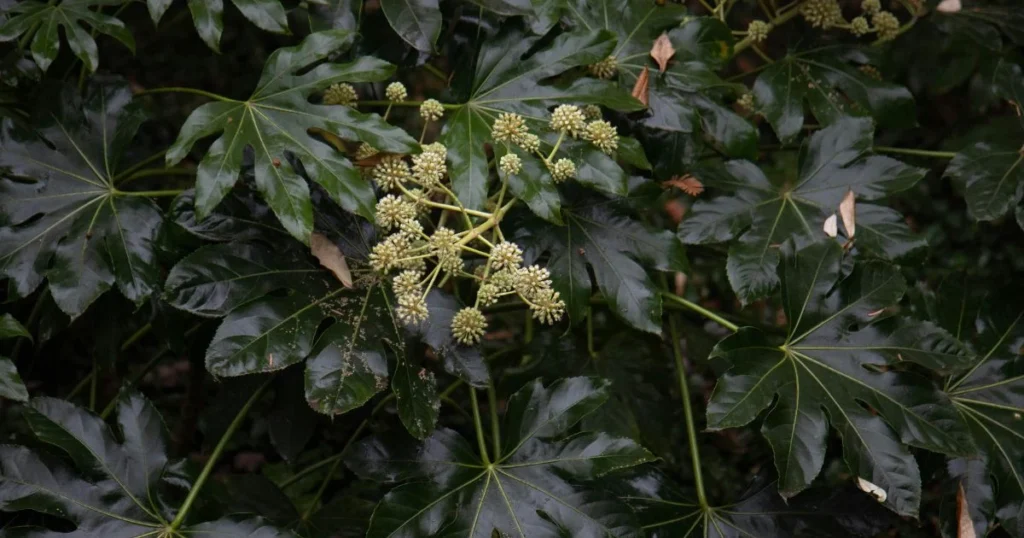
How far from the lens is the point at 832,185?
1806mm

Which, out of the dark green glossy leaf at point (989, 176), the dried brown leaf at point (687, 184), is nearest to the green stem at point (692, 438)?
the dried brown leaf at point (687, 184)

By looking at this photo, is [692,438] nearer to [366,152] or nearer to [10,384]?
[366,152]

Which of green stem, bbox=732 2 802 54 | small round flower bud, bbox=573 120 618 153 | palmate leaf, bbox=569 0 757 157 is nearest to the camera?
small round flower bud, bbox=573 120 618 153

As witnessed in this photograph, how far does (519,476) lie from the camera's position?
4.91 feet

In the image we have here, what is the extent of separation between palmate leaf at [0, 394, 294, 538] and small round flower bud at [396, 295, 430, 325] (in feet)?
1.29

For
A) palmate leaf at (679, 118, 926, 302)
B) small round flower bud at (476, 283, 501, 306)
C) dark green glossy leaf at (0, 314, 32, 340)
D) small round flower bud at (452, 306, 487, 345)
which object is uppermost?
dark green glossy leaf at (0, 314, 32, 340)

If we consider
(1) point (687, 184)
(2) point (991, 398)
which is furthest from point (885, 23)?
(2) point (991, 398)

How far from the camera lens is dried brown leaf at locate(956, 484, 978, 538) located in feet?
5.28

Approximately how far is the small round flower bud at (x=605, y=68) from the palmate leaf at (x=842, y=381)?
1.59ft

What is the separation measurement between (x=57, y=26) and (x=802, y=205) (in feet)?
4.62

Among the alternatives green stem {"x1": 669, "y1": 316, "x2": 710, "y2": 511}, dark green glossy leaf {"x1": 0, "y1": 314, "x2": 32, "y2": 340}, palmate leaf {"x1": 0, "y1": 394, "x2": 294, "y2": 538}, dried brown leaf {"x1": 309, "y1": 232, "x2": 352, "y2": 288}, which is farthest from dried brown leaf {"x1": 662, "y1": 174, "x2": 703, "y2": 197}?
dark green glossy leaf {"x1": 0, "y1": 314, "x2": 32, "y2": 340}

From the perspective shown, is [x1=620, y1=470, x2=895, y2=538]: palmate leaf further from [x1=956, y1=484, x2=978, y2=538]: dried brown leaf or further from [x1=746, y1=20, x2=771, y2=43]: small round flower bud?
[x1=746, y1=20, x2=771, y2=43]: small round flower bud

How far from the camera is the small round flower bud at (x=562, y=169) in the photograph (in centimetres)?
149

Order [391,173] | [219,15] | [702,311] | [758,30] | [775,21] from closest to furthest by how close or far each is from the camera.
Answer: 1. [391,173]
2. [219,15]
3. [702,311]
4. [758,30]
5. [775,21]
